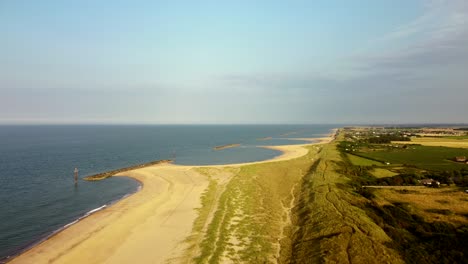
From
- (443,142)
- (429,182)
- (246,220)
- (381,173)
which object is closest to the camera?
(246,220)

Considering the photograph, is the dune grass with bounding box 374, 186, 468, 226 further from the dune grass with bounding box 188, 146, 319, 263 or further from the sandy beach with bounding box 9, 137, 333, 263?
the sandy beach with bounding box 9, 137, 333, 263

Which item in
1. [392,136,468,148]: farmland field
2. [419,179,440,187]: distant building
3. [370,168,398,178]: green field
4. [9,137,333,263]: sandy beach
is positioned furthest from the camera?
[392,136,468,148]: farmland field

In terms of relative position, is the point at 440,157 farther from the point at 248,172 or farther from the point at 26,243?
the point at 26,243

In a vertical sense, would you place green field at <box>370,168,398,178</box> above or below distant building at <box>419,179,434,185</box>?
below

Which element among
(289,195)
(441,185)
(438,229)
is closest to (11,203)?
(289,195)

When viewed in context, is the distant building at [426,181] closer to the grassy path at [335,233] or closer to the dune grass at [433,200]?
the dune grass at [433,200]

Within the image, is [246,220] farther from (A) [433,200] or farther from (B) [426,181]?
(B) [426,181]

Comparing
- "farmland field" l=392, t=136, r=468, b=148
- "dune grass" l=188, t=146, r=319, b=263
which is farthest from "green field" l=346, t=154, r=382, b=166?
"farmland field" l=392, t=136, r=468, b=148

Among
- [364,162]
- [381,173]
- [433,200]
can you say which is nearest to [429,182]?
[381,173]

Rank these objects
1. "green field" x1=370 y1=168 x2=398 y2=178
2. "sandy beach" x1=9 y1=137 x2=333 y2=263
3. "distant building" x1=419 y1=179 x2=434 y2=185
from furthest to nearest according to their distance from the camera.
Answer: "green field" x1=370 y1=168 x2=398 y2=178 < "distant building" x1=419 y1=179 x2=434 y2=185 < "sandy beach" x1=9 y1=137 x2=333 y2=263
